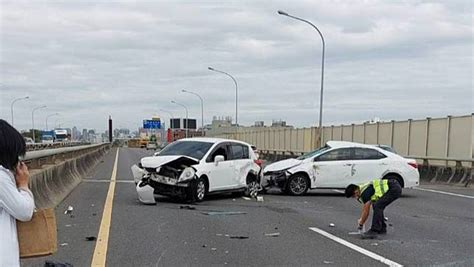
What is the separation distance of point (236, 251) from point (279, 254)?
0.63 m

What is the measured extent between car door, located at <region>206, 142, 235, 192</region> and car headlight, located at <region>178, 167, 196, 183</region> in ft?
2.32

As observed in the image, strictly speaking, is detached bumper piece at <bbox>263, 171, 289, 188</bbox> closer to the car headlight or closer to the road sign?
the car headlight

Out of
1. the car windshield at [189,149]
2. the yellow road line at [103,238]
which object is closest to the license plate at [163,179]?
the car windshield at [189,149]

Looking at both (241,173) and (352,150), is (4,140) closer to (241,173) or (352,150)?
(241,173)

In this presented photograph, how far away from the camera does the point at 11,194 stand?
310cm

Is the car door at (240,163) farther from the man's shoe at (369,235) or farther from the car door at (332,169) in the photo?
the man's shoe at (369,235)

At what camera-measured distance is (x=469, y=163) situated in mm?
23703

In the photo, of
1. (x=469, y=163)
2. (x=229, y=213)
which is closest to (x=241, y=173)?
(x=229, y=213)

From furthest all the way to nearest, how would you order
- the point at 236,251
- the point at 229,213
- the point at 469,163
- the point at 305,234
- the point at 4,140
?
the point at 469,163
the point at 229,213
the point at 305,234
the point at 236,251
the point at 4,140

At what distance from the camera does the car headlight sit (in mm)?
14227

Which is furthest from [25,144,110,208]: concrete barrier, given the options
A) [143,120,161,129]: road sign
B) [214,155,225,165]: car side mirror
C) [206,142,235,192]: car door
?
[143,120,161,129]: road sign

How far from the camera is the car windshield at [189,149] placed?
15.3 m

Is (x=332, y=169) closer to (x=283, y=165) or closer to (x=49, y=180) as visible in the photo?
(x=283, y=165)

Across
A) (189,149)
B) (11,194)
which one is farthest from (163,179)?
(11,194)
